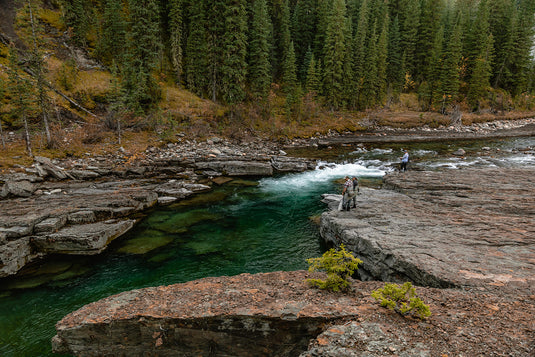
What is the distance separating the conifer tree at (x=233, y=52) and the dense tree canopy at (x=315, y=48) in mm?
169

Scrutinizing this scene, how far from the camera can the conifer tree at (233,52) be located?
41.9 m

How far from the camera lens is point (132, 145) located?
29969 millimetres

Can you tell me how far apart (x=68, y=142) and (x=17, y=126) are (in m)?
5.30

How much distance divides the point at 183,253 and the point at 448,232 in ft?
41.2

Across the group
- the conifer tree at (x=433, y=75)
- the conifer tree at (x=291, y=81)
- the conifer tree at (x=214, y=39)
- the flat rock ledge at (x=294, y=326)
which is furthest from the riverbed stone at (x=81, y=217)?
the conifer tree at (x=433, y=75)

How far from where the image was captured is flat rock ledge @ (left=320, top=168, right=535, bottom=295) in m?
7.61

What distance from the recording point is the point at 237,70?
4284 centimetres

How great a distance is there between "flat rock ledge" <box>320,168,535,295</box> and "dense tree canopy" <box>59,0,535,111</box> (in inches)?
1304

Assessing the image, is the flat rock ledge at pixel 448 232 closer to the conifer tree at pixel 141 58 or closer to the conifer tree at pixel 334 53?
the conifer tree at pixel 141 58

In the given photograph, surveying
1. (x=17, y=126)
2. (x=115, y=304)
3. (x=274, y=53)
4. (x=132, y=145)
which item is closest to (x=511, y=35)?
(x=274, y=53)


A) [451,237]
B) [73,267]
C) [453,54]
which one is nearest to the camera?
[451,237]

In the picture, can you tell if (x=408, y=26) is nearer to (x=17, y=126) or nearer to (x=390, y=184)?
(x=390, y=184)

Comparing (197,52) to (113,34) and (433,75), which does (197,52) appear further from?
(433,75)

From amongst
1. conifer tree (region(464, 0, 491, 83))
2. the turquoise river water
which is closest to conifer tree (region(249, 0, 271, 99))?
the turquoise river water
